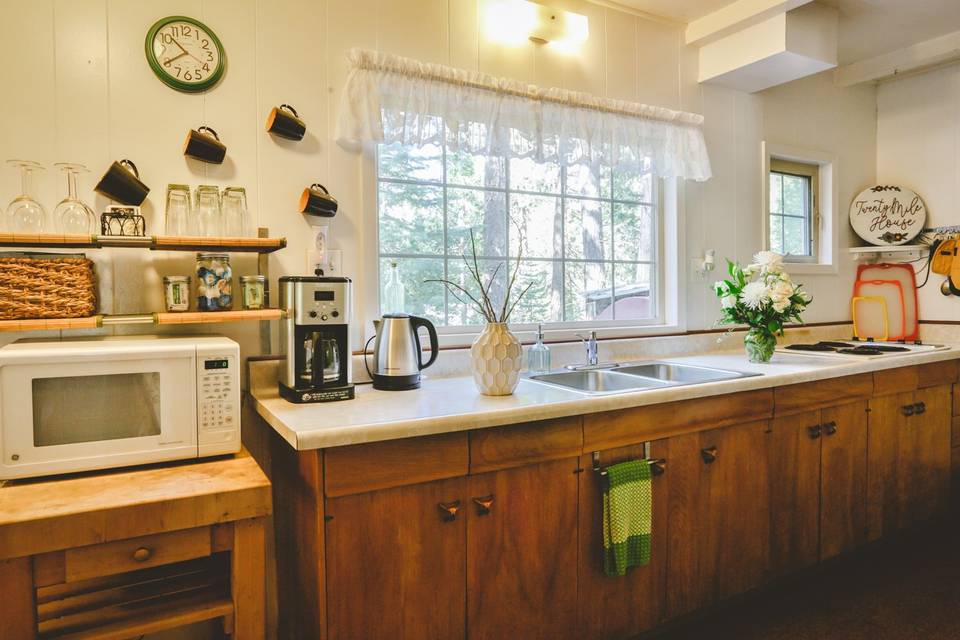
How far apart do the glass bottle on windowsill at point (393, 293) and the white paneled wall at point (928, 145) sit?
3.30 meters

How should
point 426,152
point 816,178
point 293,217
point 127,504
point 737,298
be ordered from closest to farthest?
point 127,504
point 293,217
point 426,152
point 737,298
point 816,178

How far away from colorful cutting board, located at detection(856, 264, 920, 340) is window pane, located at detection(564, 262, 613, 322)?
207cm

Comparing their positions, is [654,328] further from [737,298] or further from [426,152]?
[426,152]

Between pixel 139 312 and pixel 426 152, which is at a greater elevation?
pixel 426 152

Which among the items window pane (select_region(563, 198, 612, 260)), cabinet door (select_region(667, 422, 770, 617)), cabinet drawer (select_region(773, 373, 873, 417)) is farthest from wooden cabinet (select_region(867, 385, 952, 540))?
window pane (select_region(563, 198, 612, 260))

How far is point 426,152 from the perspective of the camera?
240 centimetres

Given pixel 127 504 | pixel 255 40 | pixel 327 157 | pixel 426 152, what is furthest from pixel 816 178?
pixel 127 504

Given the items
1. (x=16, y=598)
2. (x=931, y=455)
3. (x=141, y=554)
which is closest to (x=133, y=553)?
(x=141, y=554)

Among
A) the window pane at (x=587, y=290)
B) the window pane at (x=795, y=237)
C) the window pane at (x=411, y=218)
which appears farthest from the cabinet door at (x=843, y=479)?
the window pane at (x=411, y=218)

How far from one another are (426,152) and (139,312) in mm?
1181

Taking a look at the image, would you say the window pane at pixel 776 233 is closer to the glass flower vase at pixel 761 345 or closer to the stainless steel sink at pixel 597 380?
the glass flower vase at pixel 761 345

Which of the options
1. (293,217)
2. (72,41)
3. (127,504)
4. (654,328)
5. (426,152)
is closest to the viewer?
(127,504)

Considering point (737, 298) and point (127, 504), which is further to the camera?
point (737, 298)

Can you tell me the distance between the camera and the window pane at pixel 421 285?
7.75 ft
